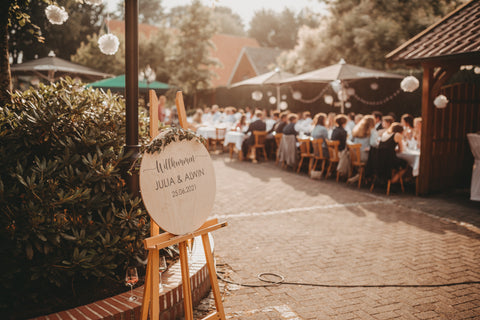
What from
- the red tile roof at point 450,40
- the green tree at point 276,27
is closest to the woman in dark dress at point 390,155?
the red tile roof at point 450,40

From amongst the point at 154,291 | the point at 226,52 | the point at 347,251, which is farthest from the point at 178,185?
the point at 226,52

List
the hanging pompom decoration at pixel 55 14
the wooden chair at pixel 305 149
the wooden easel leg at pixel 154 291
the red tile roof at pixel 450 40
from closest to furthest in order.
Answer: the wooden easel leg at pixel 154 291 < the hanging pompom decoration at pixel 55 14 < the red tile roof at pixel 450 40 < the wooden chair at pixel 305 149

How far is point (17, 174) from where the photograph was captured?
2.67 metres

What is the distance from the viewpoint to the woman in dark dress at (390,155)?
26.7 feet

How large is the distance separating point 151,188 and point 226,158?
11510 mm

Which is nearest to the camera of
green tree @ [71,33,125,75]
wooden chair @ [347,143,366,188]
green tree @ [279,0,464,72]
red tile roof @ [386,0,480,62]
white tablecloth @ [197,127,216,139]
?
red tile roof @ [386,0,480,62]

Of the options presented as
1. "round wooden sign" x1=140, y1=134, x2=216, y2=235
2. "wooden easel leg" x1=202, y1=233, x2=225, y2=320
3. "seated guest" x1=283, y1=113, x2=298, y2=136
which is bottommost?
"wooden easel leg" x1=202, y1=233, x2=225, y2=320

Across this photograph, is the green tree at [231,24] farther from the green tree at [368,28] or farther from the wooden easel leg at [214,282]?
the wooden easel leg at [214,282]

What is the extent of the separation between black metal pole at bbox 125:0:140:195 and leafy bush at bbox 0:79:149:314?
0.36ft

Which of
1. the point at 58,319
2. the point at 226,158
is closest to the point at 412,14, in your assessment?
the point at 226,158

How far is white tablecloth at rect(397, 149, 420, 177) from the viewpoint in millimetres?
8203

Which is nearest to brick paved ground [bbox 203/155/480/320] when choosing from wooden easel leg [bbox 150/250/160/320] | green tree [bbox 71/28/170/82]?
wooden easel leg [bbox 150/250/160/320]

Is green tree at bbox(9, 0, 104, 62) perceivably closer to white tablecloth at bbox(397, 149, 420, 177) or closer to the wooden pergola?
the wooden pergola

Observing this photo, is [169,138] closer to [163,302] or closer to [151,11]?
[163,302]
